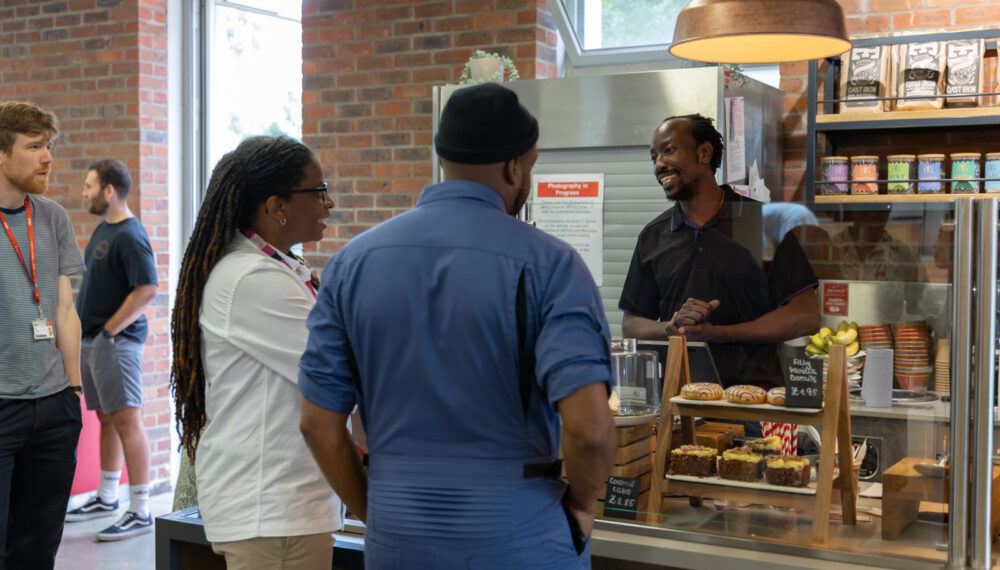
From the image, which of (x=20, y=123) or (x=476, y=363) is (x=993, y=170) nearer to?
(x=476, y=363)

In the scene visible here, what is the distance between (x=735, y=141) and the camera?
348 cm

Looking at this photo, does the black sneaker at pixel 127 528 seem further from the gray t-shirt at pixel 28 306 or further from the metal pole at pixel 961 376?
the metal pole at pixel 961 376

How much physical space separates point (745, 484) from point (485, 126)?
847 mm

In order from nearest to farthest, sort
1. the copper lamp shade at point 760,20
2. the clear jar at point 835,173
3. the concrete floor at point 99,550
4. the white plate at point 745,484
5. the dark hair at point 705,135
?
1. the white plate at point 745,484
2. the copper lamp shade at point 760,20
3. the dark hair at point 705,135
4. the clear jar at point 835,173
5. the concrete floor at point 99,550

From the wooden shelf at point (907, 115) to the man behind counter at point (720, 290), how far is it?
160cm

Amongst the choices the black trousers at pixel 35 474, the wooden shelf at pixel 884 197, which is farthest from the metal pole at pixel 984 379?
the black trousers at pixel 35 474

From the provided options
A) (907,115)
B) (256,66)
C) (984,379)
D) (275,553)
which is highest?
(256,66)

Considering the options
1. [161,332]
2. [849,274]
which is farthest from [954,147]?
[161,332]

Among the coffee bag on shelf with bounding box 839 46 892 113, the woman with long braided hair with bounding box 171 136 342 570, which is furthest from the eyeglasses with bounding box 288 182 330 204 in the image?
the coffee bag on shelf with bounding box 839 46 892 113

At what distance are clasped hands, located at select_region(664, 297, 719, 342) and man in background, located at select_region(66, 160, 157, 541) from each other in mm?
3291

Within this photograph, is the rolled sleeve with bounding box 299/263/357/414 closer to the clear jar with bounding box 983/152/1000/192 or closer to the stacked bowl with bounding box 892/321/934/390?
the stacked bowl with bounding box 892/321/934/390

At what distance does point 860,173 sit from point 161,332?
3735 millimetres

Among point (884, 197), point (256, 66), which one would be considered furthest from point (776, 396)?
point (256, 66)

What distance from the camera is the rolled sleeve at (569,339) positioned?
4.30ft
